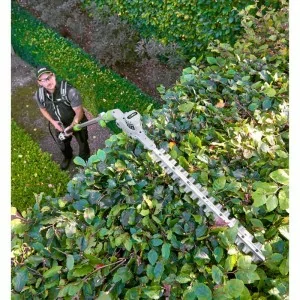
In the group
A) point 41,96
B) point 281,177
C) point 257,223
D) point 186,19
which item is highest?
point 281,177

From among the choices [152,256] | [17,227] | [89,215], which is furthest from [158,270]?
[17,227]

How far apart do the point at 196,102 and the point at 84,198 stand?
3.78 ft

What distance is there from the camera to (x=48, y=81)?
14.5 ft

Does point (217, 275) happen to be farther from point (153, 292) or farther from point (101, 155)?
point (101, 155)

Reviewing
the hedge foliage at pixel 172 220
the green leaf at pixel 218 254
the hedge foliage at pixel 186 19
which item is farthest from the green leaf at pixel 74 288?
the hedge foliage at pixel 186 19

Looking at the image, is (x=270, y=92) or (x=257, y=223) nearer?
(x=257, y=223)

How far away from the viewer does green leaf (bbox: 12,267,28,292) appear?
7.04ft

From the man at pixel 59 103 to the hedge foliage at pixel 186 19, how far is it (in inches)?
76.2

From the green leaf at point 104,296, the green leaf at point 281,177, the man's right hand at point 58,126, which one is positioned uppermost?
the green leaf at point 281,177

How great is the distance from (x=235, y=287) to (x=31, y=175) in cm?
381

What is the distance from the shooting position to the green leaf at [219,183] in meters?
2.29

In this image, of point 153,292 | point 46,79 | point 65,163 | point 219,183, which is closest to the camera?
point 153,292

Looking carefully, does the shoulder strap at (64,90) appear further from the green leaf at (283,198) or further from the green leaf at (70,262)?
the green leaf at (283,198)

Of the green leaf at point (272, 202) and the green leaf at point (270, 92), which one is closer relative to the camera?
the green leaf at point (272, 202)
